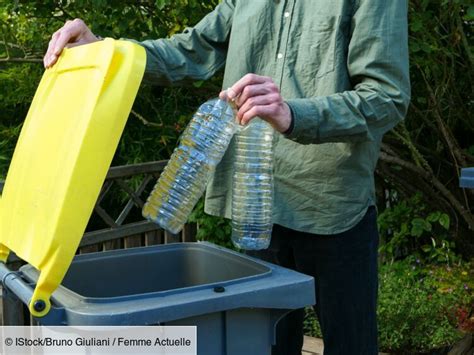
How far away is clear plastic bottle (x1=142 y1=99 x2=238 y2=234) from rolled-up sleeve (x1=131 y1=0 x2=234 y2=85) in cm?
17

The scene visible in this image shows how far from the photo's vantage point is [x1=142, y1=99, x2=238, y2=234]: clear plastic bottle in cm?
208

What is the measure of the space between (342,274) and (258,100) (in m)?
0.64

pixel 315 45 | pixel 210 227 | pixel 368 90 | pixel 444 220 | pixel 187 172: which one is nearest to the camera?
pixel 368 90

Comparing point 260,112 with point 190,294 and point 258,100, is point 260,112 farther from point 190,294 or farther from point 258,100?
point 190,294

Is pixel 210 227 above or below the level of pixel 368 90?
below

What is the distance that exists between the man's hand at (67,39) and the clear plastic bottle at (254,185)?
50 cm

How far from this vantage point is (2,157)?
4.66 metres

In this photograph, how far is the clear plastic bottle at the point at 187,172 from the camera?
2076 millimetres

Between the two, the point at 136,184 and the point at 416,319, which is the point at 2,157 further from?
the point at 416,319

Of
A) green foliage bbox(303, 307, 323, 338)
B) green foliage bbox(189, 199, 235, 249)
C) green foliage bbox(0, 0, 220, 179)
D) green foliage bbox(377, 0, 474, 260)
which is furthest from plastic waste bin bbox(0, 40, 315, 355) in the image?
green foliage bbox(189, 199, 235, 249)

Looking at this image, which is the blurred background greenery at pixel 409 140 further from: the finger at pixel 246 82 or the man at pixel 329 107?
the finger at pixel 246 82

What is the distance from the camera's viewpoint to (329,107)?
Result: 1731mm

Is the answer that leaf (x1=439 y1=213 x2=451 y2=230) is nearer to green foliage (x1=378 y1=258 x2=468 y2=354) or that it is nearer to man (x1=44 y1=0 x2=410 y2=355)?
green foliage (x1=378 y1=258 x2=468 y2=354)

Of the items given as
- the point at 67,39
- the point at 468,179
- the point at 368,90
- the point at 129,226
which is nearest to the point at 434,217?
the point at 129,226
